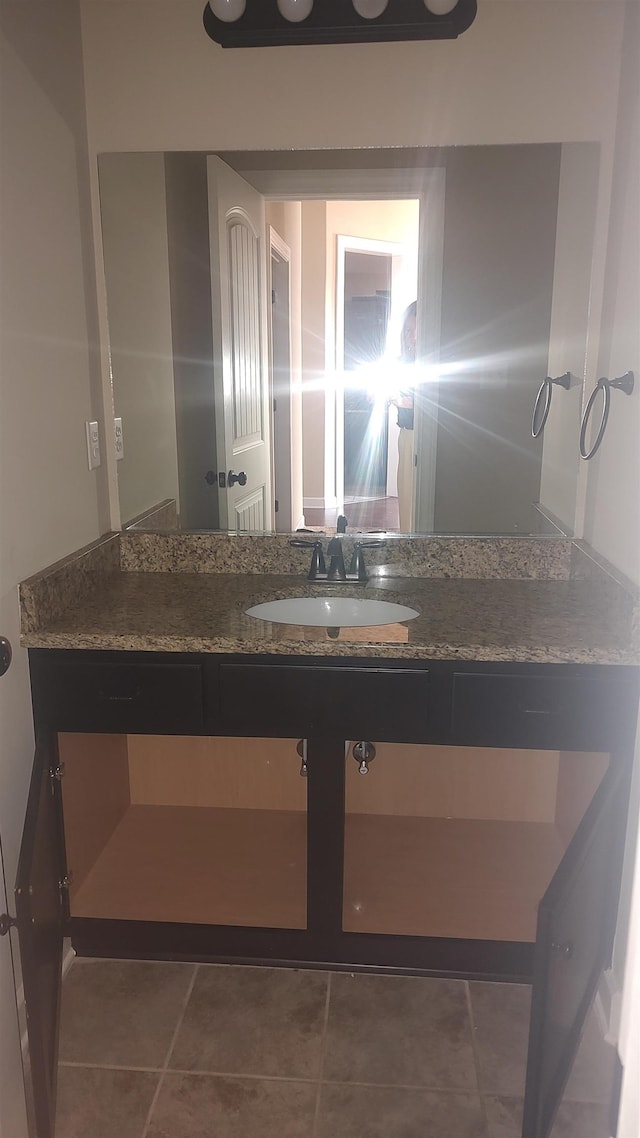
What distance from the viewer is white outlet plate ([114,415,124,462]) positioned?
2045 millimetres

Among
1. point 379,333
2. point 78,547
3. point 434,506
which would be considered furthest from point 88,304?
point 434,506

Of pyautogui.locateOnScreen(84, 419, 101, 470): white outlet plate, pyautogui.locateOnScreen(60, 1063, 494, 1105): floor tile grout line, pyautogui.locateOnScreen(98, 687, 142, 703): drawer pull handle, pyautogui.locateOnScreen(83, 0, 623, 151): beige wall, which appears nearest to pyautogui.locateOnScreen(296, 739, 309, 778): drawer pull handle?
pyautogui.locateOnScreen(98, 687, 142, 703): drawer pull handle

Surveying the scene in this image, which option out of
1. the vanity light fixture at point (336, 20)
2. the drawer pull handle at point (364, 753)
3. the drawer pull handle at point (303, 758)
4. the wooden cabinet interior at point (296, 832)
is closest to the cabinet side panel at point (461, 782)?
the wooden cabinet interior at point (296, 832)

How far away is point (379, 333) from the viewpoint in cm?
196

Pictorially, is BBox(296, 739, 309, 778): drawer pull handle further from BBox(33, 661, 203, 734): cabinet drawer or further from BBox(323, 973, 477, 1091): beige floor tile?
BBox(323, 973, 477, 1091): beige floor tile

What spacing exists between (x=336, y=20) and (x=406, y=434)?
0.92 metres

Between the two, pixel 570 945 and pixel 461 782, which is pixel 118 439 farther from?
pixel 570 945

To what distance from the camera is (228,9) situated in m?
1.71

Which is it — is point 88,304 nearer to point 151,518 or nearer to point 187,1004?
point 151,518

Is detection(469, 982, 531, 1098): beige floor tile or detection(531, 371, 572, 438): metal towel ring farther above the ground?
detection(531, 371, 572, 438): metal towel ring

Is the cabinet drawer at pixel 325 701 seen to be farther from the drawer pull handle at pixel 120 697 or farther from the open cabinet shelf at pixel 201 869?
the open cabinet shelf at pixel 201 869

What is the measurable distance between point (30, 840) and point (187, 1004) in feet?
Answer: 2.35

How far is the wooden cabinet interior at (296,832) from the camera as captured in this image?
1.76 meters

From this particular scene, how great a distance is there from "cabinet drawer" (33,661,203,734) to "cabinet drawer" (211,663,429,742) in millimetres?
67
